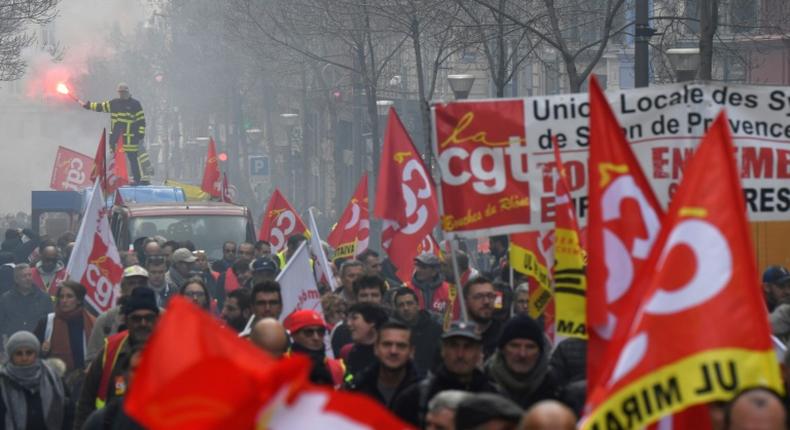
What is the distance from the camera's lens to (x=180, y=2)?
66.4 metres

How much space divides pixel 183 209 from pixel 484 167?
1365cm

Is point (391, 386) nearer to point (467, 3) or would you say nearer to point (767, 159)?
point (767, 159)

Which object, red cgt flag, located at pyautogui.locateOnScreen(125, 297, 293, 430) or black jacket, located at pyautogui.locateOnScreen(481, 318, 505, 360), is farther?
black jacket, located at pyautogui.locateOnScreen(481, 318, 505, 360)

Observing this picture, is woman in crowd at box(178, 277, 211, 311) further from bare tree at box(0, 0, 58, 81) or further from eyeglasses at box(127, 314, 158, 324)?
bare tree at box(0, 0, 58, 81)

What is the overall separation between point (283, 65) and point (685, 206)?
45.7 meters

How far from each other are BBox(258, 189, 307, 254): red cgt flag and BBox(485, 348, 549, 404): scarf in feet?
39.7

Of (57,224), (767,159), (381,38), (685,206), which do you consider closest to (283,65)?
(381,38)

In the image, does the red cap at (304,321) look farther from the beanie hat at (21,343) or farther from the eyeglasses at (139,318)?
the beanie hat at (21,343)

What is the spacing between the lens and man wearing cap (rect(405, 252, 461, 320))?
15.0 m

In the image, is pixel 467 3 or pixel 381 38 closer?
pixel 467 3

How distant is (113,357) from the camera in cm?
924

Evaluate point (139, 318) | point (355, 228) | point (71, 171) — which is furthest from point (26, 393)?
point (71, 171)

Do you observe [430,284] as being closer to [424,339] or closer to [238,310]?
[238,310]

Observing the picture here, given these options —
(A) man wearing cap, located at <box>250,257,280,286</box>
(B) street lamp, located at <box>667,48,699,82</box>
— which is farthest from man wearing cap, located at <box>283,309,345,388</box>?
(B) street lamp, located at <box>667,48,699,82</box>
